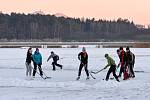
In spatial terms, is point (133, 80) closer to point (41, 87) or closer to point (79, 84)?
point (79, 84)

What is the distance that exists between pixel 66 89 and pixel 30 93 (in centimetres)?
179

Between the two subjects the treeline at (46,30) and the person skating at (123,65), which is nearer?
the person skating at (123,65)

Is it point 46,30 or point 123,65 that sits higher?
point 123,65

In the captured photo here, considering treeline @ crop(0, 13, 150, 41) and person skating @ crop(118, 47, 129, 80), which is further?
treeline @ crop(0, 13, 150, 41)

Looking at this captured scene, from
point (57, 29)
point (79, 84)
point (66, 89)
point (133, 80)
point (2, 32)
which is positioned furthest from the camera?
point (57, 29)

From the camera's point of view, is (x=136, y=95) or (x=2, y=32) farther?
(x=2, y=32)

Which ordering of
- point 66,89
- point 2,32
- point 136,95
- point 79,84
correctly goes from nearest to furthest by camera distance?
point 136,95
point 66,89
point 79,84
point 2,32

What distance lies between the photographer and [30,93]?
1673 cm

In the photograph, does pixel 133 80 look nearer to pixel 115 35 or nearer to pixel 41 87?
pixel 41 87

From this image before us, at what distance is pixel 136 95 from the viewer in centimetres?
1580

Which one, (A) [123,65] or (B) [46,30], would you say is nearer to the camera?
(A) [123,65]

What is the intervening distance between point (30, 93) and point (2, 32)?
156160 millimetres

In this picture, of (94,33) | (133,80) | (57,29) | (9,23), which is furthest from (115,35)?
(133,80)

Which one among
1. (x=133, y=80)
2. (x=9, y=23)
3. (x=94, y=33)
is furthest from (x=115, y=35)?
(x=133, y=80)
